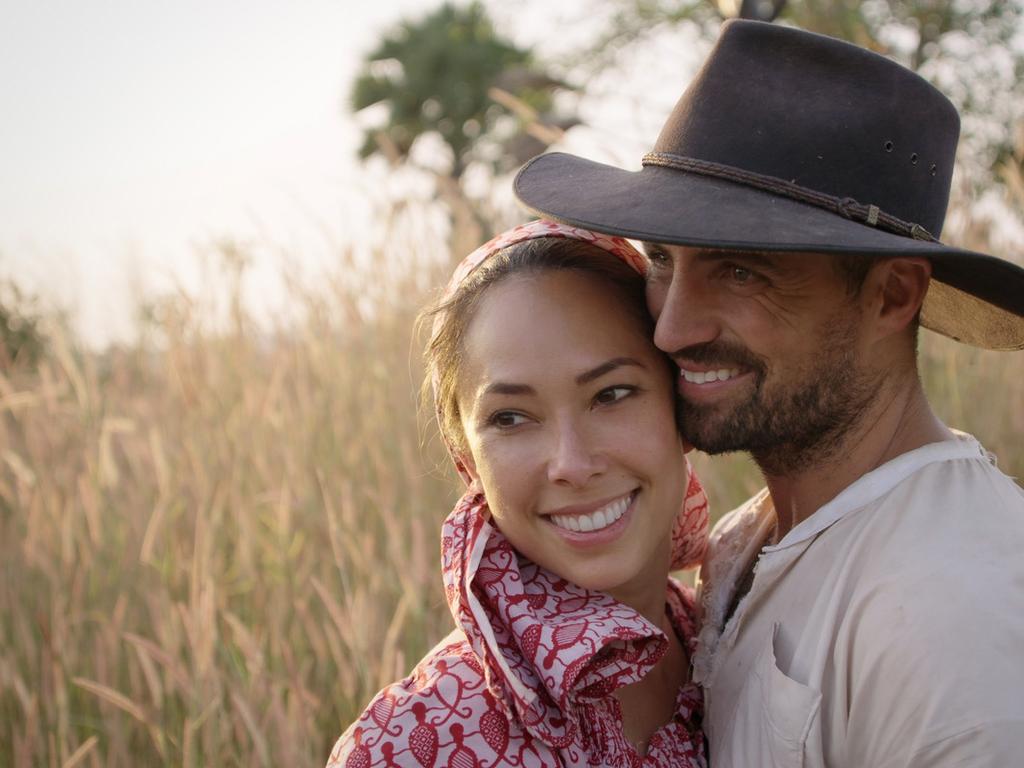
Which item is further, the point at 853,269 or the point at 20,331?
the point at 20,331

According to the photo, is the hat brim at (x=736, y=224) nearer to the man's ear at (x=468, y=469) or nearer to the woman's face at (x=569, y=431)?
the woman's face at (x=569, y=431)

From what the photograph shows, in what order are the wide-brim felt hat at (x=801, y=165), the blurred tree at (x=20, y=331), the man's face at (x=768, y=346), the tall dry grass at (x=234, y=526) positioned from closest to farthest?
the wide-brim felt hat at (x=801, y=165)
the man's face at (x=768, y=346)
the tall dry grass at (x=234, y=526)
the blurred tree at (x=20, y=331)

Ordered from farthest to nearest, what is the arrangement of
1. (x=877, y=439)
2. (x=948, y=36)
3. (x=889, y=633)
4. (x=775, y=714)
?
(x=948, y=36)
(x=877, y=439)
(x=775, y=714)
(x=889, y=633)

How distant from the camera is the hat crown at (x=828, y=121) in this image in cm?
170

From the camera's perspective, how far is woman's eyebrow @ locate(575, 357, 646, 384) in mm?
1709

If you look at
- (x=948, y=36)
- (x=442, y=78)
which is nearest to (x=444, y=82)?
(x=442, y=78)

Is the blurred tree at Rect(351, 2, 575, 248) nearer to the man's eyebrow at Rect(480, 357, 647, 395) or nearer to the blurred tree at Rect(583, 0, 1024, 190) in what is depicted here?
the blurred tree at Rect(583, 0, 1024, 190)

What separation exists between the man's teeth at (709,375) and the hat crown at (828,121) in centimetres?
34

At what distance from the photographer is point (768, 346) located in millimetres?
1751

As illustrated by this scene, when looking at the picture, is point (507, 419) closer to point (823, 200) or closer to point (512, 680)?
point (512, 680)

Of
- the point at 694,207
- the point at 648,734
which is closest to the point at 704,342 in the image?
the point at 694,207

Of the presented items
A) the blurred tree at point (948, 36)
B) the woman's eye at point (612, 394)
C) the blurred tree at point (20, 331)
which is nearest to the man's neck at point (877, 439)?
the woman's eye at point (612, 394)

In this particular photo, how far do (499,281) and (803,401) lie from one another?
579mm

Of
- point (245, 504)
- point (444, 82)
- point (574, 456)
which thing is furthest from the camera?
point (444, 82)
